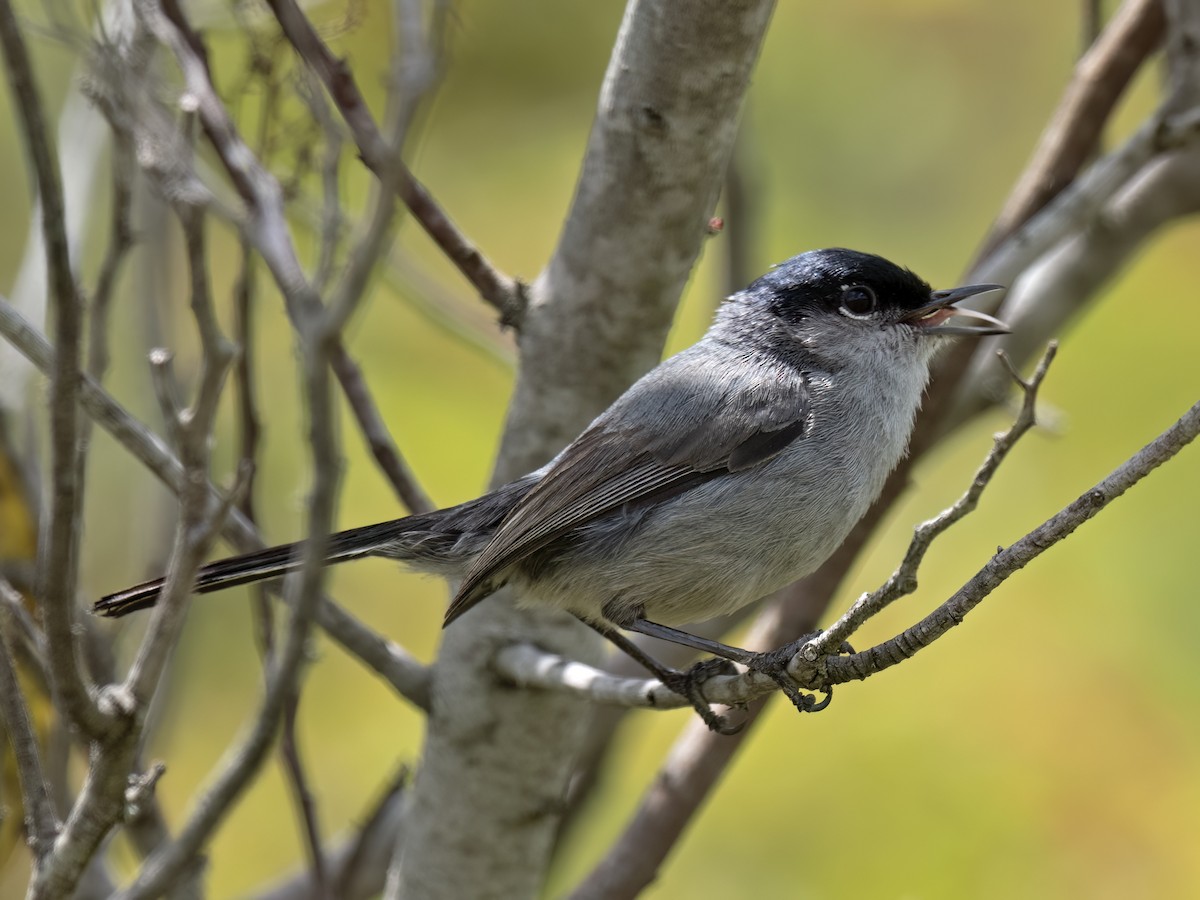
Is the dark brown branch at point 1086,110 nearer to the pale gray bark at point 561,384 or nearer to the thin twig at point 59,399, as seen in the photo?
the pale gray bark at point 561,384

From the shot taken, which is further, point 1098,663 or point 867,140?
point 867,140

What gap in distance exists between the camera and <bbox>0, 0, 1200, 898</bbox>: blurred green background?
11.5 ft

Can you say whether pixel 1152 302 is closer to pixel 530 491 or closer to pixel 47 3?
pixel 530 491

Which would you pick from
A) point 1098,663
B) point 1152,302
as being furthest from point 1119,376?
point 1098,663

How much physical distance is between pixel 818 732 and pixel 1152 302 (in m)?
1.77

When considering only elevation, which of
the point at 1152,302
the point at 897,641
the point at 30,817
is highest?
the point at 1152,302

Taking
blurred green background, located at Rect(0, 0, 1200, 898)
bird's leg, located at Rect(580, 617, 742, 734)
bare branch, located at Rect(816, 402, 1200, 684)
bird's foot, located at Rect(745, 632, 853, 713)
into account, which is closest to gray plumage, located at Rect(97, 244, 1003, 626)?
bird's leg, located at Rect(580, 617, 742, 734)

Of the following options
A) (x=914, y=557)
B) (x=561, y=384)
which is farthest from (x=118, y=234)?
(x=914, y=557)

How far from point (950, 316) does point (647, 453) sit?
0.82 metres

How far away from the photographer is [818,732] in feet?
12.1

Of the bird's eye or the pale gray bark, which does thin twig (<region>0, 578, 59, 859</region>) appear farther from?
the bird's eye

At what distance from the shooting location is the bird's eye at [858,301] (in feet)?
9.79

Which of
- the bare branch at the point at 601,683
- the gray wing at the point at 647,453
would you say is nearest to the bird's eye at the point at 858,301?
the gray wing at the point at 647,453

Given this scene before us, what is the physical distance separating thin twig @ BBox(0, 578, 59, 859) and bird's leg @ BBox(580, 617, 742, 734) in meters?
1.04
